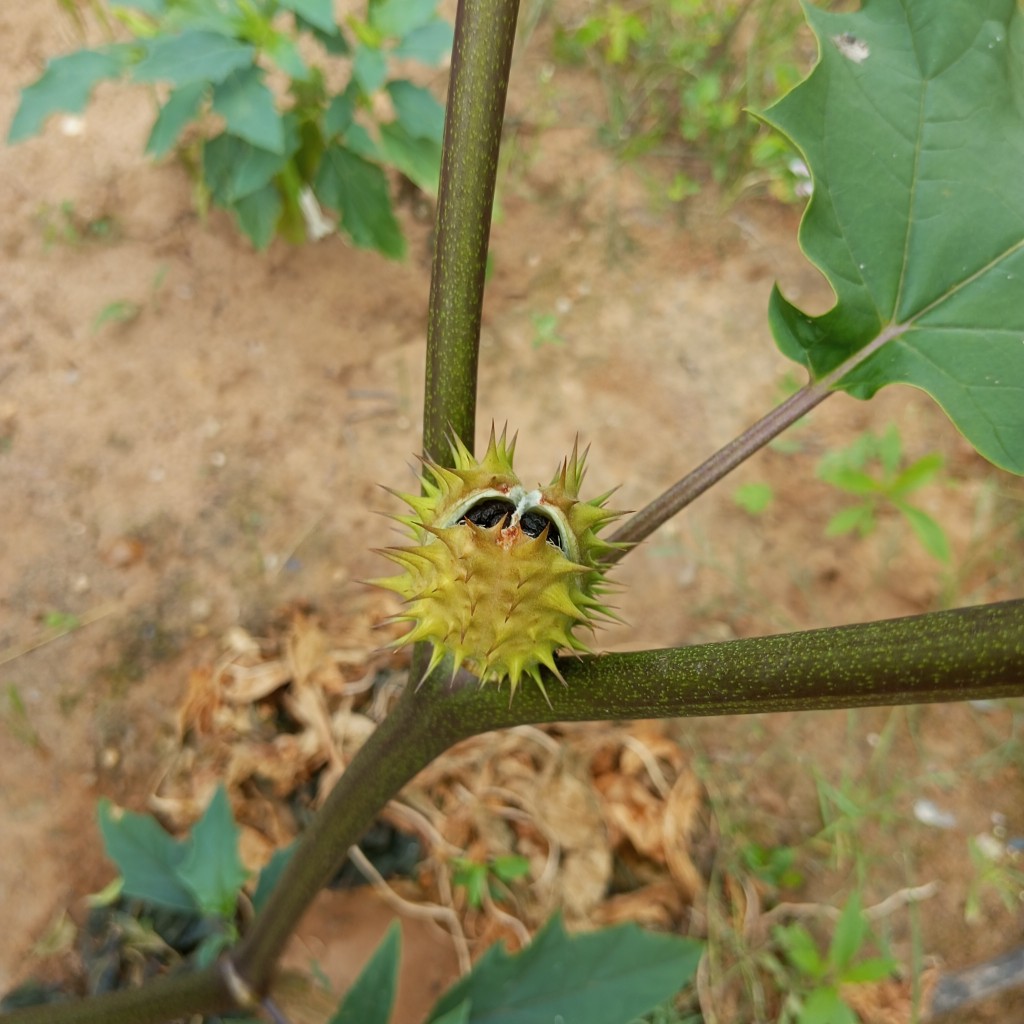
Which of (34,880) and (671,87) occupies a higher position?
(671,87)

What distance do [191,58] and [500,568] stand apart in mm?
1823

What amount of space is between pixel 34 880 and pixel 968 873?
233 centimetres

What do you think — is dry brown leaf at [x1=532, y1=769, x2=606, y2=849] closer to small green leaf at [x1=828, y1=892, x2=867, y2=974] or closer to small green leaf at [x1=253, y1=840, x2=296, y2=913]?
small green leaf at [x1=828, y1=892, x2=867, y2=974]

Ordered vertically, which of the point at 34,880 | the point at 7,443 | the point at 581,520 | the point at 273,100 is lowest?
the point at 34,880

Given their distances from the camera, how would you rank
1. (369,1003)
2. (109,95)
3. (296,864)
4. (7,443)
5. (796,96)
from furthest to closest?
(109,95), (7,443), (369,1003), (296,864), (796,96)

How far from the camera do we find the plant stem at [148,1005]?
128cm

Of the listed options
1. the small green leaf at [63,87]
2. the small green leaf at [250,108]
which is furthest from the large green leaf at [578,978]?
the small green leaf at [63,87]

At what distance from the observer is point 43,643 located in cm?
230

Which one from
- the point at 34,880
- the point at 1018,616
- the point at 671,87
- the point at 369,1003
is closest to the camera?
the point at 1018,616

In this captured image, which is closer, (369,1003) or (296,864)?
(296,864)

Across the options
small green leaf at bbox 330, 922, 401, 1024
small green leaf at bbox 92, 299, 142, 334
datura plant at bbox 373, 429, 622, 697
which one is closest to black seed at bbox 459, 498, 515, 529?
datura plant at bbox 373, 429, 622, 697

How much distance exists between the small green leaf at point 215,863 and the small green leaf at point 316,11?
5.52 feet

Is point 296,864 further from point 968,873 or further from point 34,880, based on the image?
point 968,873

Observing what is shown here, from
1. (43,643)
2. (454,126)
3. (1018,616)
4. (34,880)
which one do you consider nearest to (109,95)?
(43,643)
